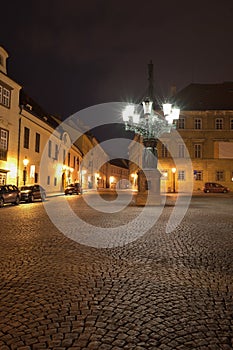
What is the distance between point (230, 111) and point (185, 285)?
156 feet

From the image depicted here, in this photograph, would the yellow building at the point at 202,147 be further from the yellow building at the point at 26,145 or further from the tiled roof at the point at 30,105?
the tiled roof at the point at 30,105

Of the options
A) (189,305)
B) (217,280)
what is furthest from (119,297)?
(217,280)

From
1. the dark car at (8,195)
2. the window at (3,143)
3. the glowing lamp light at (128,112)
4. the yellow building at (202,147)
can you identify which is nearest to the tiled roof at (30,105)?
the window at (3,143)

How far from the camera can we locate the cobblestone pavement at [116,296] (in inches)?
123

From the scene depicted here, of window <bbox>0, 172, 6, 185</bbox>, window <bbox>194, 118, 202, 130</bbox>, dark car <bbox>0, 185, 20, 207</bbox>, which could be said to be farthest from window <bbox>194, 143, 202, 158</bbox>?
dark car <bbox>0, 185, 20, 207</bbox>

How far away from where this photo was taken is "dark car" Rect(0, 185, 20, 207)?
65.2ft

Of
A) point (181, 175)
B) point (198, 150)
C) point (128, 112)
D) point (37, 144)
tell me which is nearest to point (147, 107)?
point (128, 112)

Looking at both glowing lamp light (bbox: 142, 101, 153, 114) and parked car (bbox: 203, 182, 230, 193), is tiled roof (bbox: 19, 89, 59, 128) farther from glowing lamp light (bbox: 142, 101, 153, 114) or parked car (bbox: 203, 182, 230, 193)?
parked car (bbox: 203, 182, 230, 193)

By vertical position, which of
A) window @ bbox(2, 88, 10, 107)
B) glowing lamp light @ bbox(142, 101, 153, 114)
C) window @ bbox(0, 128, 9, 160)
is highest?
window @ bbox(2, 88, 10, 107)

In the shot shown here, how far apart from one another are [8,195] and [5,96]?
450 inches

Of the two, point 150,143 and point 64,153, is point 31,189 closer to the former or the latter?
point 150,143

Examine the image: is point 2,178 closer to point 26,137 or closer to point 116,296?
point 26,137

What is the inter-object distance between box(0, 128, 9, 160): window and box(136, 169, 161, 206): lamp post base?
1404 cm

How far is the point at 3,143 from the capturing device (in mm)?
27594
